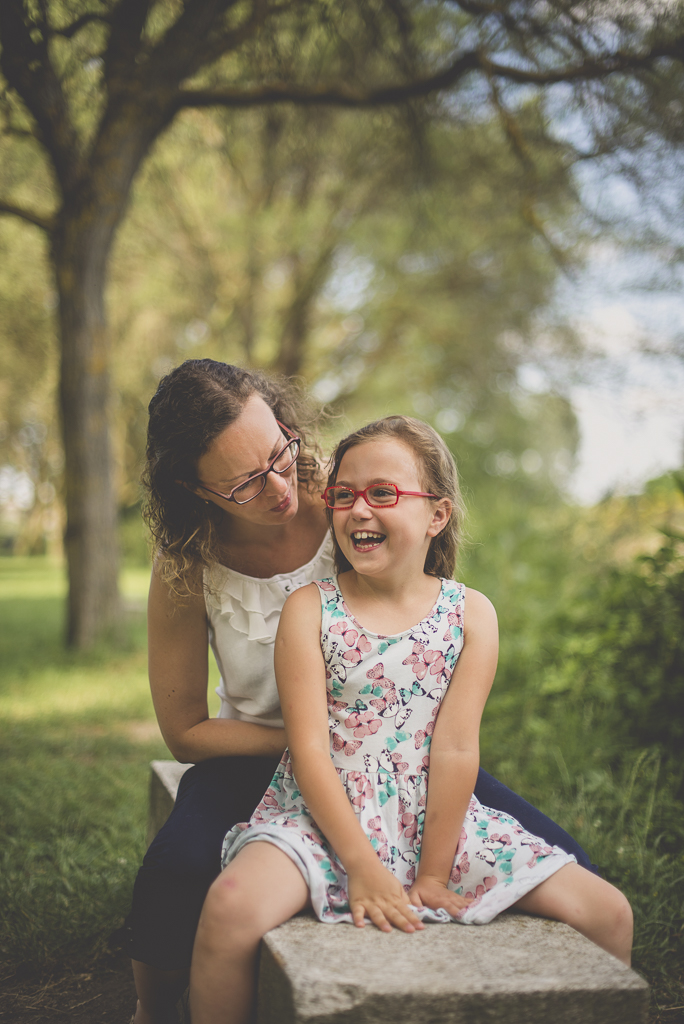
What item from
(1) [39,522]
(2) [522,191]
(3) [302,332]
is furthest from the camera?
(1) [39,522]

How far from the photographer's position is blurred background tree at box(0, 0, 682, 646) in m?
3.31

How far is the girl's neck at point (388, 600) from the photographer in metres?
1.77

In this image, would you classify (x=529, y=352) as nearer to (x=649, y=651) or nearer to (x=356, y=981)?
(x=649, y=651)

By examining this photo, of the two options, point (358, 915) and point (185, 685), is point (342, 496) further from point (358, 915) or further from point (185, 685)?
point (358, 915)

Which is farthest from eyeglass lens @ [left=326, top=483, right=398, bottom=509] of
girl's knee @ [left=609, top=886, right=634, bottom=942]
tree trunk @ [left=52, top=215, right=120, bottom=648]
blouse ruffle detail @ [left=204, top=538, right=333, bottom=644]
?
tree trunk @ [left=52, top=215, right=120, bottom=648]

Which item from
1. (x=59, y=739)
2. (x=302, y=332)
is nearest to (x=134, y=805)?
(x=59, y=739)

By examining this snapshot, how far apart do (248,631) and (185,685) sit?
0.76ft

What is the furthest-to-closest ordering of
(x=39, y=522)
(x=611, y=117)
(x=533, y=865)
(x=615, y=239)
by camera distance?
(x=39, y=522)
(x=615, y=239)
(x=611, y=117)
(x=533, y=865)

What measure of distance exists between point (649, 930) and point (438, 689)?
1.07 metres

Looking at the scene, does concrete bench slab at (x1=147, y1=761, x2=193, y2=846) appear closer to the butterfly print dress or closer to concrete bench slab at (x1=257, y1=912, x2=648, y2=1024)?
the butterfly print dress

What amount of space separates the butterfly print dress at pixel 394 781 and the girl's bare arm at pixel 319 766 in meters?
0.05

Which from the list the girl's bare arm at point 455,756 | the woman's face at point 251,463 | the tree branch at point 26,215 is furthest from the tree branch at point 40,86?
the girl's bare arm at point 455,756

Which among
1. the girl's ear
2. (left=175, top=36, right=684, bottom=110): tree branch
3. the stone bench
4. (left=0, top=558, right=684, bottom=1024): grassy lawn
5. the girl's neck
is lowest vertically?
(left=0, top=558, right=684, bottom=1024): grassy lawn

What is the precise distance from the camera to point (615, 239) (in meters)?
5.32
